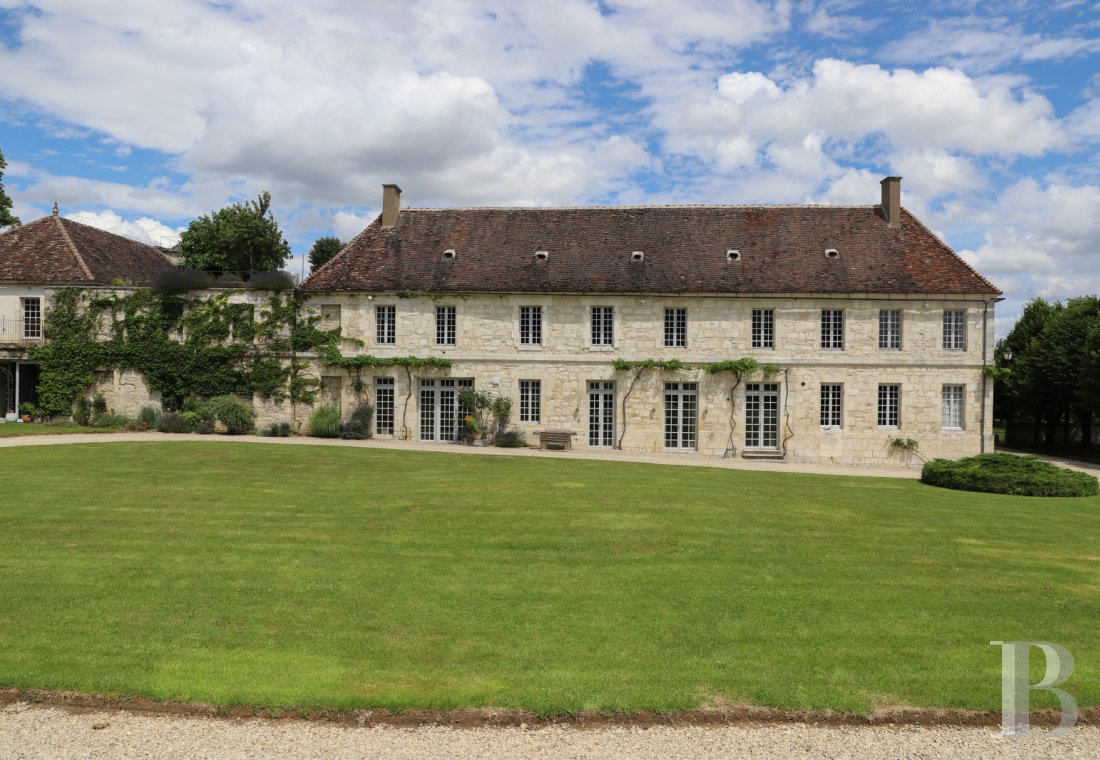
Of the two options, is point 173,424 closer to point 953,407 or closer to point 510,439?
point 510,439

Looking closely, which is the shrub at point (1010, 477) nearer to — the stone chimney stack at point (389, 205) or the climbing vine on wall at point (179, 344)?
the climbing vine on wall at point (179, 344)

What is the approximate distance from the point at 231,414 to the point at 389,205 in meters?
9.39


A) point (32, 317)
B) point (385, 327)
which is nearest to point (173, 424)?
point (32, 317)

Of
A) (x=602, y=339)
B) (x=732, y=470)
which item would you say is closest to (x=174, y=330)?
(x=602, y=339)

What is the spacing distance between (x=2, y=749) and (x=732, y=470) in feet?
54.7

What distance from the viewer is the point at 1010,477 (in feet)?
56.0

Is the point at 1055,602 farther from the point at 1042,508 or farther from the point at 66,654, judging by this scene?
the point at 66,654

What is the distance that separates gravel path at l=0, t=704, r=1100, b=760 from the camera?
16.5ft

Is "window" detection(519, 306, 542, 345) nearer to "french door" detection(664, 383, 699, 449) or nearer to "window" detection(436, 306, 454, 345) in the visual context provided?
"window" detection(436, 306, 454, 345)

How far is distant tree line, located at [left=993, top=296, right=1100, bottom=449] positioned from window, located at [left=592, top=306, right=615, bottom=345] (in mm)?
15533

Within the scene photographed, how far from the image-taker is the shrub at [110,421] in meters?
25.0

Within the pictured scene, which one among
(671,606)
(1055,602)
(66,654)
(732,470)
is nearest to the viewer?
(66,654)

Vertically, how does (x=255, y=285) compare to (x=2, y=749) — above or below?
above

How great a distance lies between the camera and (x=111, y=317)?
86.2ft
